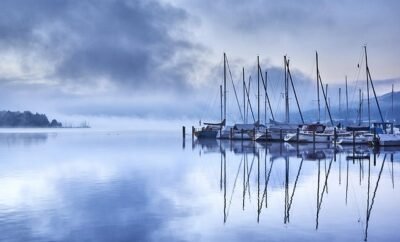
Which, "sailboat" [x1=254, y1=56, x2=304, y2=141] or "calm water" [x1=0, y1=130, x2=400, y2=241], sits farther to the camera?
"sailboat" [x1=254, y1=56, x2=304, y2=141]

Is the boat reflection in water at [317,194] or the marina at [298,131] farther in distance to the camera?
the marina at [298,131]

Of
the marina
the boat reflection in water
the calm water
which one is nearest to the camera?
the calm water

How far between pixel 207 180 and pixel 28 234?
1393 cm

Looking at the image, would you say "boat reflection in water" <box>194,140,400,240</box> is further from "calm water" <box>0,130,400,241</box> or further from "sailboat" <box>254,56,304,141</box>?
"sailboat" <box>254,56,304,141</box>

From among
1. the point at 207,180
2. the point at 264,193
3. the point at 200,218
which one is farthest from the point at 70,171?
the point at 200,218

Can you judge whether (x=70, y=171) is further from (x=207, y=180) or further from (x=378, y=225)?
(x=378, y=225)

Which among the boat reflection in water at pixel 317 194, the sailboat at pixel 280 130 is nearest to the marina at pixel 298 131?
the sailboat at pixel 280 130

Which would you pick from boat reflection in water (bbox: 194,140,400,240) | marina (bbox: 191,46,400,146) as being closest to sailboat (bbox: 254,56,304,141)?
marina (bbox: 191,46,400,146)

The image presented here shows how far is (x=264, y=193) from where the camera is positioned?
2031 cm

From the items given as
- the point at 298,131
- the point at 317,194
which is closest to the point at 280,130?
the point at 298,131

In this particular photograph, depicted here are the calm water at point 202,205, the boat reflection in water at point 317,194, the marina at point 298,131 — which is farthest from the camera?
the marina at point 298,131

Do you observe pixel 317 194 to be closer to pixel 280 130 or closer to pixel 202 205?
pixel 202 205

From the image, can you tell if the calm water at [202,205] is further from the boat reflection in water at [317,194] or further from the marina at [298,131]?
the marina at [298,131]

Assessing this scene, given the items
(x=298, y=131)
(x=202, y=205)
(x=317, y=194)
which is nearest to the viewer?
(x=202, y=205)
